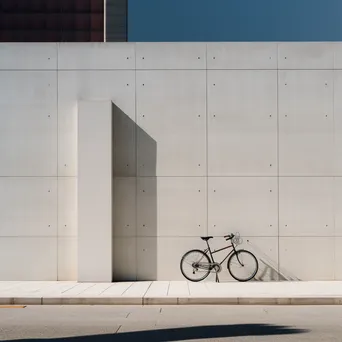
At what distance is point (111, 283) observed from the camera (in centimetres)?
1180

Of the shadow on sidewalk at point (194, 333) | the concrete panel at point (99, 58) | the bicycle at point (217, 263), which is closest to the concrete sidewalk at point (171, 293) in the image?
the bicycle at point (217, 263)

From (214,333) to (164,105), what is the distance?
6711 mm

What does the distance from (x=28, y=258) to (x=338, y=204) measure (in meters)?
7.87

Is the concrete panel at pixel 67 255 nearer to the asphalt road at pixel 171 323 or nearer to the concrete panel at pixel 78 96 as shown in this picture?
the concrete panel at pixel 78 96

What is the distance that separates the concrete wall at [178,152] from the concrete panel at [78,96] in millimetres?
25

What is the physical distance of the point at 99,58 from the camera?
499 inches

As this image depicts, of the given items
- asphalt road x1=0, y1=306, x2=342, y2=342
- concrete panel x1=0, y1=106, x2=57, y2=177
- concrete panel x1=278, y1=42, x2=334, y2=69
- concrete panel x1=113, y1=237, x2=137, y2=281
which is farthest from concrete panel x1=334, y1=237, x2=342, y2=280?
concrete panel x1=0, y1=106, x2=57, y2=177

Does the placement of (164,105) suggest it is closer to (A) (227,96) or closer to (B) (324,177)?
(A) (227,96)

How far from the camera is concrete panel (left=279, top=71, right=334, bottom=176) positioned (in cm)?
1257

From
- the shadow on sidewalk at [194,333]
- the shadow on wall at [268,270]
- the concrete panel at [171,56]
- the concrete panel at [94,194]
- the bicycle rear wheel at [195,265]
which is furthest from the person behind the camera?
the concrete panel at [171,56]

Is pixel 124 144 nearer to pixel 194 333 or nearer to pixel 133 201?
pixel 133 201

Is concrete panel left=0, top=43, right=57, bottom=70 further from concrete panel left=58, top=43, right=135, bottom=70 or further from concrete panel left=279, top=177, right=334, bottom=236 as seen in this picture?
concrete panel left=279, top=177, right=334, bottom=236

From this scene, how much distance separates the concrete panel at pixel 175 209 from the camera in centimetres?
1248

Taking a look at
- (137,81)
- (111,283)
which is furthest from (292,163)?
(111,283)
